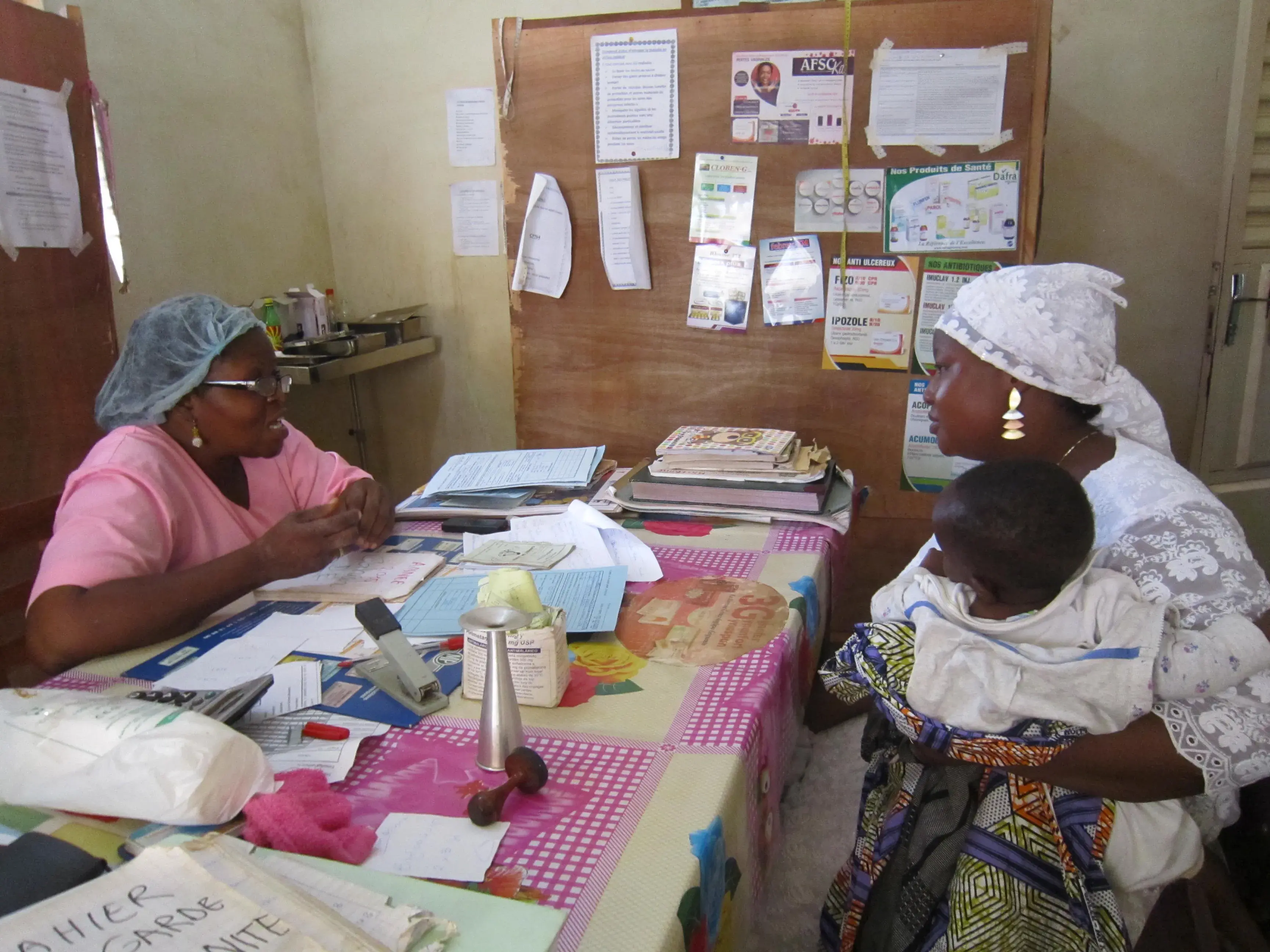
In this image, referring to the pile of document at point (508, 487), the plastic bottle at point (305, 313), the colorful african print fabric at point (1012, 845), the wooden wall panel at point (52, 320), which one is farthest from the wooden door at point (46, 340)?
the colorful african print fabric at point (1012, 845)

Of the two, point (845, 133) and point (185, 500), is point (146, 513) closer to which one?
point (185, 500)

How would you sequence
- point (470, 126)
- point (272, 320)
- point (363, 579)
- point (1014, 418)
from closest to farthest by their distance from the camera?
point (1014, 418)
point (363, 579)
point (272, 320)
point (470, 126)

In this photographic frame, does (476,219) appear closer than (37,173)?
No

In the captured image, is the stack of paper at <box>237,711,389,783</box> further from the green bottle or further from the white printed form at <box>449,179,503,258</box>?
the white printed form at <box>449,179,503,258</box>

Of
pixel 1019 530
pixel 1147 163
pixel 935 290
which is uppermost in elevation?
pixel 1147 163

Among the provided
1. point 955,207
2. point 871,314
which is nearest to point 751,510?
point 871,314

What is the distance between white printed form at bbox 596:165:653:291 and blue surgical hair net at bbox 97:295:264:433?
3.15ft

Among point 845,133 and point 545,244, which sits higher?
point 845,133

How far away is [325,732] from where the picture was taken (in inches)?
37.9

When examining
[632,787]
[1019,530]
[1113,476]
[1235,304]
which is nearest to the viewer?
[632,787]

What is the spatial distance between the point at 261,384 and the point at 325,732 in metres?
0.80

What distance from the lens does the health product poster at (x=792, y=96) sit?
6.42 feet

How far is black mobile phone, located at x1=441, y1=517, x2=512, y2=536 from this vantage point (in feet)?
5.62

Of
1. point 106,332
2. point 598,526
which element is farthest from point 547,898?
point 106,332
